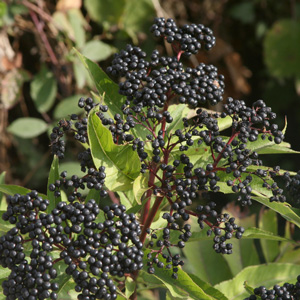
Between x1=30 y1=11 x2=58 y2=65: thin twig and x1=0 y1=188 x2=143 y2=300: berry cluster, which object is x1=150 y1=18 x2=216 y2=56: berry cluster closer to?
x1=0 y1=188 x2=143 y2=300: berry cluster

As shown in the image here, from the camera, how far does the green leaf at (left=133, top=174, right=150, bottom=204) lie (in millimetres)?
1148

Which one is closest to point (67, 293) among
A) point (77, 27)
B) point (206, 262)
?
point (206, 262)

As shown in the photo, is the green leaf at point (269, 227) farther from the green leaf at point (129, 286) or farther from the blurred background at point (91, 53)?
the blurred background at point (91, 53)

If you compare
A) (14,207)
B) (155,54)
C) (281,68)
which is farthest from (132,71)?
(281,68)

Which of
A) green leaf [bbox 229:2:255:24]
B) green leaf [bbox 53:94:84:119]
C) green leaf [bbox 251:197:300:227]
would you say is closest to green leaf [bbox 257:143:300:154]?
green leaf [bbox 251:197:300:227]

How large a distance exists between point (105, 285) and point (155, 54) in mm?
601

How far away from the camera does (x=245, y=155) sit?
46.0 inches

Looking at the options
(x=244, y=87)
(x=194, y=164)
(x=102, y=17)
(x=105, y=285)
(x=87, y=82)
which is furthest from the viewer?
(x=244, y=87)

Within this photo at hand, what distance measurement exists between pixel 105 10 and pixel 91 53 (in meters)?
0.40

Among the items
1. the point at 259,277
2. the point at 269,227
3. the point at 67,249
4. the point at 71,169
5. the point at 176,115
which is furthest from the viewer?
the point at 71,169

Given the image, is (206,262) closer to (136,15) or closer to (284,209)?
(284,209)

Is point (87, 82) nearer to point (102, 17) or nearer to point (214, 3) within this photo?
point (102, 17)

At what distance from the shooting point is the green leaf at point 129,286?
1.28m

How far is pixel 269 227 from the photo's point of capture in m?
1.69
